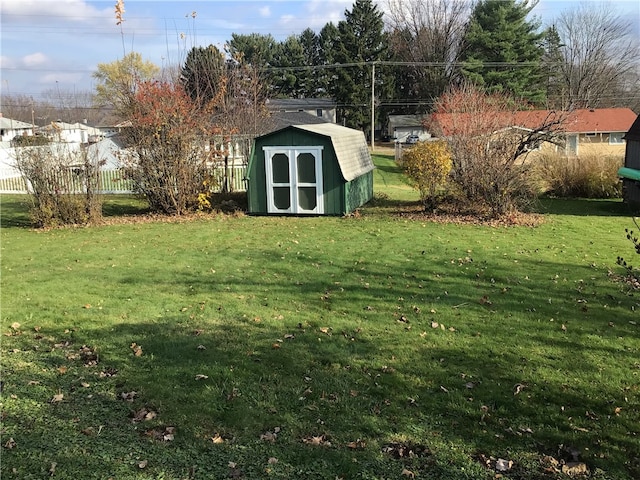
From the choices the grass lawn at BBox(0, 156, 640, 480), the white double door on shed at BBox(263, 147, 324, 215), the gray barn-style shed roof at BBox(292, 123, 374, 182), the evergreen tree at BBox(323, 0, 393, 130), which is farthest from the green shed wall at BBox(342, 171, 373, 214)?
the evergreen tree at BBox(323, 0, 393, 130)

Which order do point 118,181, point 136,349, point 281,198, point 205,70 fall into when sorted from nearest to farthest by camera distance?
point 136,349, point 281,198, point 205,70, point 118,181

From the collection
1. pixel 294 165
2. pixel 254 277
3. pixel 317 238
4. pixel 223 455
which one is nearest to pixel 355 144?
pixel 294 165

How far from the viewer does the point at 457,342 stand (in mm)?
5594

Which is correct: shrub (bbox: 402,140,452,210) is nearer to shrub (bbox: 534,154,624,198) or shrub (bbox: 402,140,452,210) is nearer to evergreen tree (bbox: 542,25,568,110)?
shrub (bbox: 534,154,624,198)

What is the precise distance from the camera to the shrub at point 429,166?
1505 cm

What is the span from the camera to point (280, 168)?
52.4ft

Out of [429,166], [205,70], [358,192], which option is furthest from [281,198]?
[205,70]

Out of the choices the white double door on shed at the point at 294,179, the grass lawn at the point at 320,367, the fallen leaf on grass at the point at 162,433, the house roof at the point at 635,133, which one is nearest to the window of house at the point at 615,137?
the house roof at the point at 635,133

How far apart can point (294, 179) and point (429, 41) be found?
44.8 m

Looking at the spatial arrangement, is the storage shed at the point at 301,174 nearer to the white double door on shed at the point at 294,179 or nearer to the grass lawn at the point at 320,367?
the white double door on shed at the point at 294,179

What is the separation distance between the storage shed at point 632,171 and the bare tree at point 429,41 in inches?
1295

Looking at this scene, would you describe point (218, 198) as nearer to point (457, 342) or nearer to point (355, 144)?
point (355, 144)

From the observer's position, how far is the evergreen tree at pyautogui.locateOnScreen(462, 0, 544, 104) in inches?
1788

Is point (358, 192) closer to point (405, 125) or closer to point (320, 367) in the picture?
point (320, 367)
